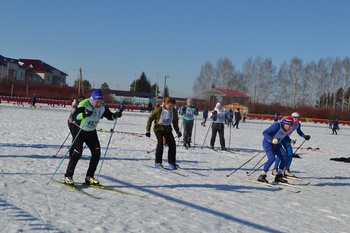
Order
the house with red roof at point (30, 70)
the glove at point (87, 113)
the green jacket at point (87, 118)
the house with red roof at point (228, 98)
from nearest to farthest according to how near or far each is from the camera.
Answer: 1. the glove at point (87, 113)
2. the green jacket at point (87, 118)
3. the house with red roof at point (228, 98)
4. the house with red roof at point (30, 70)

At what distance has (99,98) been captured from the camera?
6.47m

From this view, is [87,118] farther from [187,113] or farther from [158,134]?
[187,113]

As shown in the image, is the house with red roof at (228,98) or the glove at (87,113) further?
the house with red roof at (228,98)

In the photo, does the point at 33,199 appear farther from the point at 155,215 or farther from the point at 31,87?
the point at 31,87

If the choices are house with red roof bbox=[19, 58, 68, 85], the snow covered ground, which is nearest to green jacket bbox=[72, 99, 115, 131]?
the snow covered ground

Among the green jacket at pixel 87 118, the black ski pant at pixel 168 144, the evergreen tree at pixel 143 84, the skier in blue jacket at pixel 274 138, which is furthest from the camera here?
the evergreen tree at pixel 143 84

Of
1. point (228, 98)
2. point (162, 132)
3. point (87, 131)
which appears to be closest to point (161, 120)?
point (162, 132)

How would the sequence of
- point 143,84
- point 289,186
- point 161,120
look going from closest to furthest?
point 289,186
point 161,120
point 143,84

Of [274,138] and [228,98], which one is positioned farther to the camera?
[228,98]

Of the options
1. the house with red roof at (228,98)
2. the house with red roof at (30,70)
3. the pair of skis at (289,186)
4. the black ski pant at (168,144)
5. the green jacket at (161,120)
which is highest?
the house with red roof at (30,70)

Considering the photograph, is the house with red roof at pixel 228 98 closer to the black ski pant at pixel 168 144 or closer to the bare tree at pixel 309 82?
the bare tree at pixel 309 82

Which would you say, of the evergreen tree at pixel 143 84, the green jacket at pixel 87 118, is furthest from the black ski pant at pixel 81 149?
the evergreen tree at pixel 143 84

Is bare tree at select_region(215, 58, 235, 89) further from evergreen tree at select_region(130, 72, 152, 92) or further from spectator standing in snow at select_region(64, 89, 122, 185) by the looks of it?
spectator standing in snow at select_region(64, 89, 122, 185)

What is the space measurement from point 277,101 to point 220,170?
2859 inches
